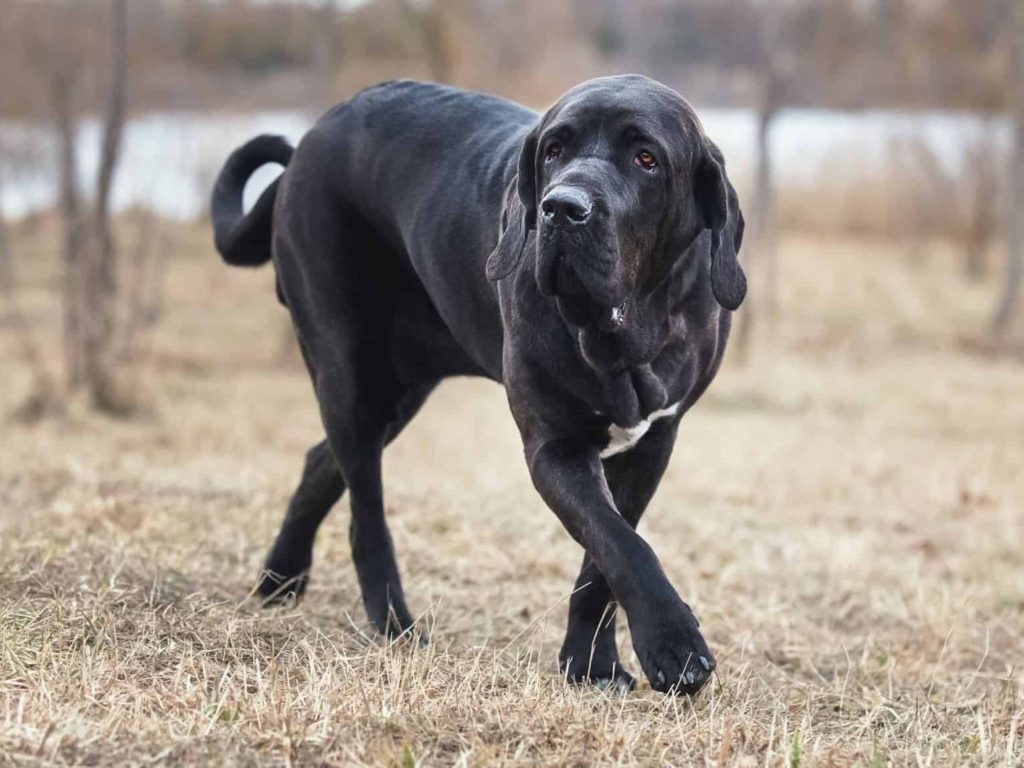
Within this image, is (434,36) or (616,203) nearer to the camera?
(616,203)

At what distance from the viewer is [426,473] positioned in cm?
927

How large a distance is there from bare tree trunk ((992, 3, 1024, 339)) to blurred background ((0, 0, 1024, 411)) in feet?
0.12

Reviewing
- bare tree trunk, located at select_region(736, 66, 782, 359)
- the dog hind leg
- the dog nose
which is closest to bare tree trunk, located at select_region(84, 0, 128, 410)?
bare tree trunk, located at select_region(736, 66, 782, 359)

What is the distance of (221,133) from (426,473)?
12707mm

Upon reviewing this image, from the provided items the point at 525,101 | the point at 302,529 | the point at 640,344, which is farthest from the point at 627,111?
the point at 525,101

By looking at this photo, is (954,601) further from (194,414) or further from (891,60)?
(891,60)

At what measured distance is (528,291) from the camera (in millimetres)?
3611

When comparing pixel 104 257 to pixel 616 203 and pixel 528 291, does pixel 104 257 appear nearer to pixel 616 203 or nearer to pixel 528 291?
pixel 528 291

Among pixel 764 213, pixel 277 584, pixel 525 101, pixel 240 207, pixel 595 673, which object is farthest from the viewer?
pixel 525 101

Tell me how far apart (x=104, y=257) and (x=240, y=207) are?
20.9 ft

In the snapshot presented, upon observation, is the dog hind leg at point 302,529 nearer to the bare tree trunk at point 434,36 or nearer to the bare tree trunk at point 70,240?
the bare tree trunk at point 70,240

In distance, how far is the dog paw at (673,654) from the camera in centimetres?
331

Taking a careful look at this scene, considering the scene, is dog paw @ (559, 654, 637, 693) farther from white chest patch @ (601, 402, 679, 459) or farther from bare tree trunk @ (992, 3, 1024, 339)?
bare tree trunk @ (992, 3, 1024, 339)

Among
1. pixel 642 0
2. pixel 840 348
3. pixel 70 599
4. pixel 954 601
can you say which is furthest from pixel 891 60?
pixel 70 599
